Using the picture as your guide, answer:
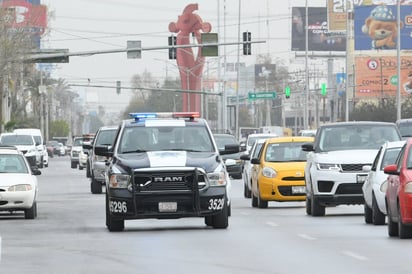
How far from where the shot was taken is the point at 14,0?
148375mm

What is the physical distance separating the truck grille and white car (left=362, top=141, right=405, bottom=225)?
298 centimetres

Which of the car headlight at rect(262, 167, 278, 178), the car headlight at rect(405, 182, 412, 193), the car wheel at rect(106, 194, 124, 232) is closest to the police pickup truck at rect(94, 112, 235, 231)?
the car wheel at rect(106, 194, 124, 232)

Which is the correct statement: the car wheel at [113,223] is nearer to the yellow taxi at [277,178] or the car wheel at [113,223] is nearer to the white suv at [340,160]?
the white suv at [340,160]

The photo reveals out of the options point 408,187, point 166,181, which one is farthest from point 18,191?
point 408,187

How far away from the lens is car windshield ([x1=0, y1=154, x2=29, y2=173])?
31.3 m

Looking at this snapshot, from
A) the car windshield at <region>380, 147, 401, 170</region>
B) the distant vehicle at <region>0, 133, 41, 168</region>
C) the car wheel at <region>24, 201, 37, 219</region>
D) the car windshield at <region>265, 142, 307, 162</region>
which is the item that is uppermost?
the car windshield at <region>380, 147, 401, 170</region>

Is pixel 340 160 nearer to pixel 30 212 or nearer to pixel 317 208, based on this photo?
pixel 317 208

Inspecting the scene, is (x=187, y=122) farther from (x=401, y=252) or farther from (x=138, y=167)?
(x=401, y=252)

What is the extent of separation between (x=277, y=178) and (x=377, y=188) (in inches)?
327

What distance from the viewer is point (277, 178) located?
33312 millimetres

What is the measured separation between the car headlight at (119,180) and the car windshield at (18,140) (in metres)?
47.5

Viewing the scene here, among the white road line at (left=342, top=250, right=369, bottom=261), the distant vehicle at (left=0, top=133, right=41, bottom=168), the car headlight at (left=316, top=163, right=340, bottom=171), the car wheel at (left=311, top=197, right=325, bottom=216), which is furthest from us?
the distant vehicle at (left=0, top=133, right=41, bottom=168)

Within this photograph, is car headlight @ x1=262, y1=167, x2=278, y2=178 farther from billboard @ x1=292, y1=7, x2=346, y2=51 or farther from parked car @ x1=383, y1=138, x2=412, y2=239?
billboard @ x1=292, y1=7, x2=346, y2=51

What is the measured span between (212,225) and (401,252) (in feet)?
20.8
